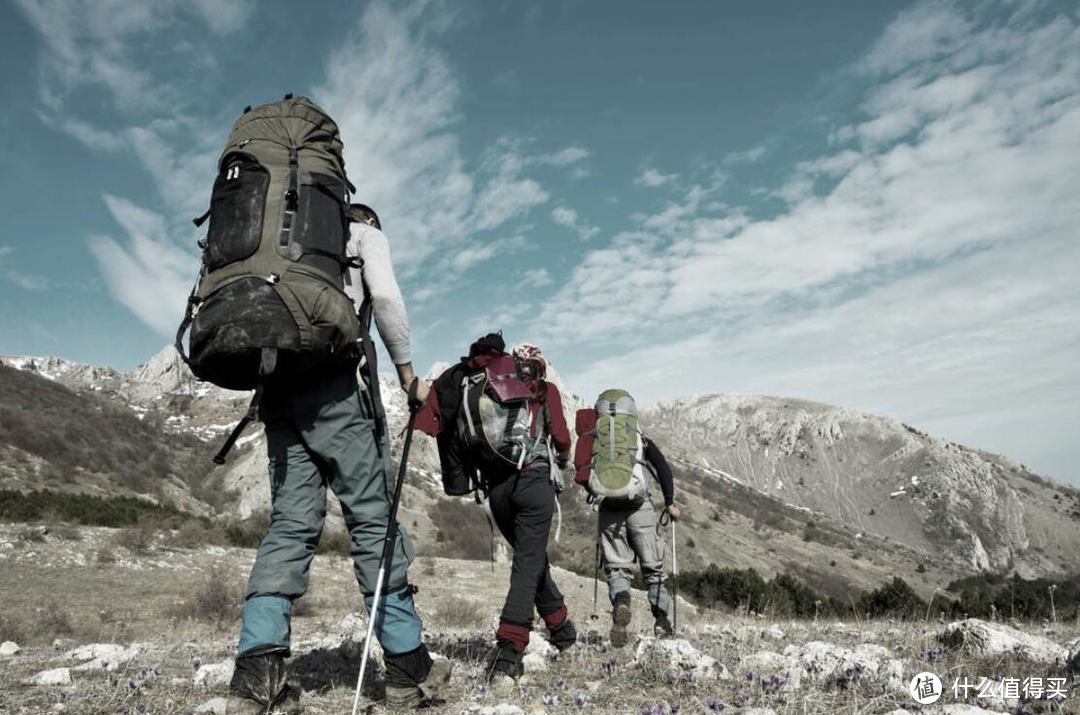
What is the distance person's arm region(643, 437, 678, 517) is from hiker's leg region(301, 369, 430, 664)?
3415 mm

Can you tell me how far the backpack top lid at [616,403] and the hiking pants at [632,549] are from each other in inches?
35.7

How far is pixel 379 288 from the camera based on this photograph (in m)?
3.24

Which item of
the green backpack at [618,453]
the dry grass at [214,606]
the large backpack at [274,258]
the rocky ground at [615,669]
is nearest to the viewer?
the large backpack at [274,258]

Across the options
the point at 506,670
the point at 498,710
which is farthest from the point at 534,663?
the point at 498,710

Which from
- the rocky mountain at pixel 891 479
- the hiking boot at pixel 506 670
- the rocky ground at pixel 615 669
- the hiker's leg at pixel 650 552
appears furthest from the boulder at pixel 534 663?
the rocky mountain at pixel 891 479

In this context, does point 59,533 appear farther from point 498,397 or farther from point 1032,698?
point 1032,698

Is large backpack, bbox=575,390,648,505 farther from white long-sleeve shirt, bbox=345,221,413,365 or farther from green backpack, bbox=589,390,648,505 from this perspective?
white long-sleeve shirt, bbox=345,221,413,365

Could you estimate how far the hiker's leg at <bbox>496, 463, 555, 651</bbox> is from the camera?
13.1ft

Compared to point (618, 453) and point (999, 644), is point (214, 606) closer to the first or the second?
point (618, 453)

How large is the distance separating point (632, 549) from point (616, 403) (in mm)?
1447

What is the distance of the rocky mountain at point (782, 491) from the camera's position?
36750mm

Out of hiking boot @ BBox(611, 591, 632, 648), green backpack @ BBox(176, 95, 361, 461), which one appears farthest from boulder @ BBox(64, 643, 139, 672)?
hiking boot @ BBox(611, 591, 632, 648)

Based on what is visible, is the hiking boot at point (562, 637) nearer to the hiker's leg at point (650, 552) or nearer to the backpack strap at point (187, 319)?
the hiker's leg at point (650, 552)

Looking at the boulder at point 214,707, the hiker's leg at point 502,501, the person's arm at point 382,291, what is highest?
the person's arm at point 382,291
